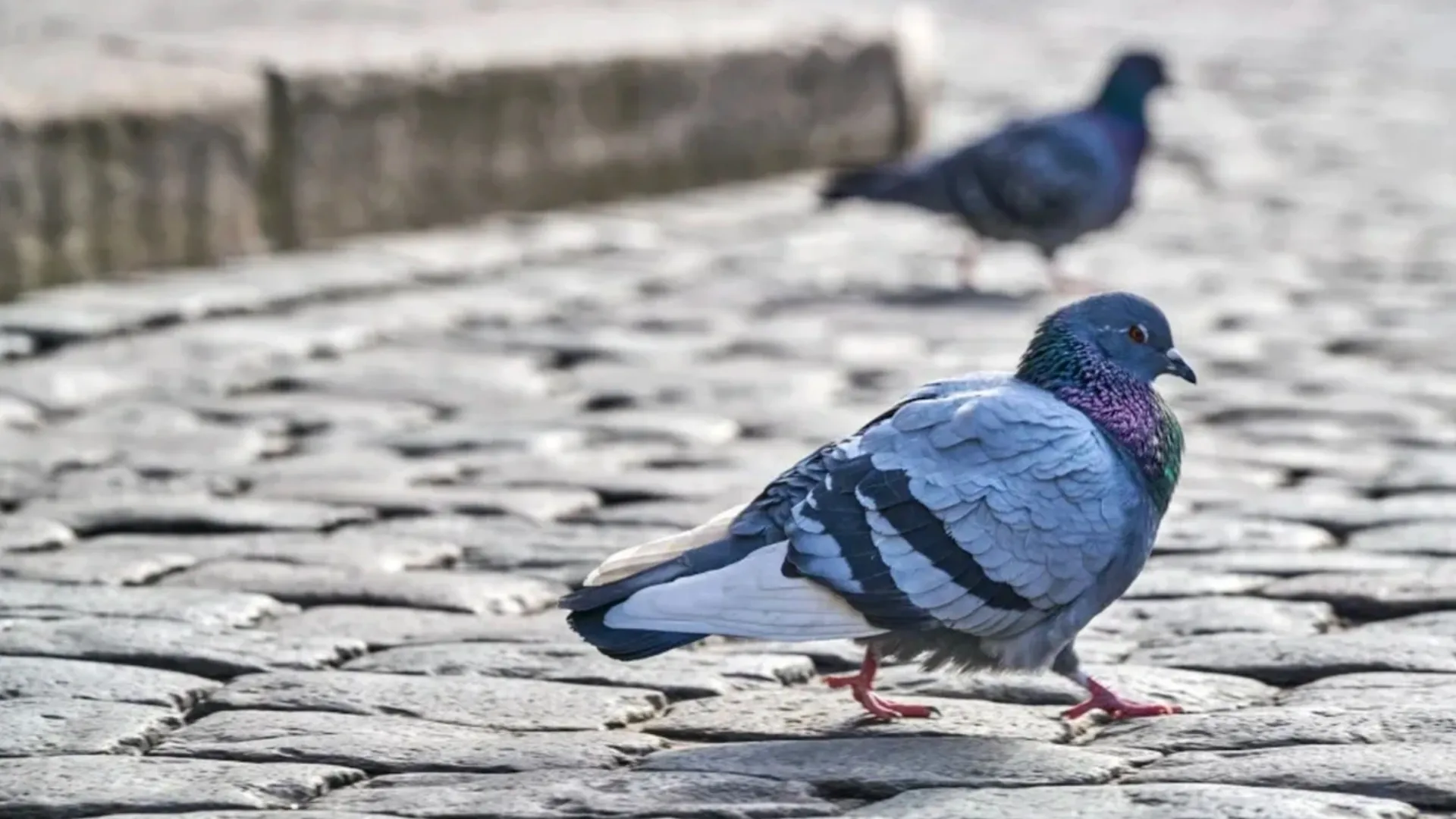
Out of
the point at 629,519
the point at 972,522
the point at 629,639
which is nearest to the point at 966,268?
the point at 629,519

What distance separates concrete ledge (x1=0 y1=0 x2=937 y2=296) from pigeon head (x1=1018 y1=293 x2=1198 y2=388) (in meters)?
4.18

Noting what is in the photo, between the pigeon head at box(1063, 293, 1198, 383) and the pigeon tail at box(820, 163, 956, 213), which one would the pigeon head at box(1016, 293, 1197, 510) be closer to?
the pigeon head at box(1063, 293, 1198, 383)

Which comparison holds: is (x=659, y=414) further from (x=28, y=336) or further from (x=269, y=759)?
(x=269, y=759)

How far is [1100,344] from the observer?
3980 millimetres

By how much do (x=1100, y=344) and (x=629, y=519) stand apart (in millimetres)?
1439

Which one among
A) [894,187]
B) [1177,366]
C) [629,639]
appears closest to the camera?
[629,639]

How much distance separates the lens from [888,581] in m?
3.59

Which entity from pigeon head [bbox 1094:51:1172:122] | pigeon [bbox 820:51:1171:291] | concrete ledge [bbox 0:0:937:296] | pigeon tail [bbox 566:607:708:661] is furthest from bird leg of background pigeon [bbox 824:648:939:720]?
pigeon head [bbox 1094:51:1172:122]

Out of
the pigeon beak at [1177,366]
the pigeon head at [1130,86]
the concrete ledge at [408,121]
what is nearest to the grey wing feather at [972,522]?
the pigeon beak at [1177,366]

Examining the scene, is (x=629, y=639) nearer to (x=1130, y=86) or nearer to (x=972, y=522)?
(x=972, y=522)

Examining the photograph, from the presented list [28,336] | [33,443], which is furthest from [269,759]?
[28,336]

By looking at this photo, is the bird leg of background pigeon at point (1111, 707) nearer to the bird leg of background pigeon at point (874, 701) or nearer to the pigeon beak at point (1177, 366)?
the bird leg of background pigeon at point (874, 701)

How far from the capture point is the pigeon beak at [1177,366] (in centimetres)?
407

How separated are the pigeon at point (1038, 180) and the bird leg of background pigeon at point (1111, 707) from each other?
4.70 metres
